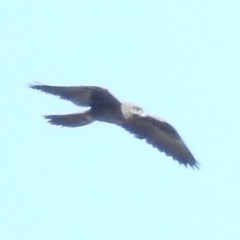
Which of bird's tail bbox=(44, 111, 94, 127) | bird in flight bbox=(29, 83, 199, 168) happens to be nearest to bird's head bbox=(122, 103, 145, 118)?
bird in flight bbox=(29, 83, 199, 168)

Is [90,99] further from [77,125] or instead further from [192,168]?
[192,168]

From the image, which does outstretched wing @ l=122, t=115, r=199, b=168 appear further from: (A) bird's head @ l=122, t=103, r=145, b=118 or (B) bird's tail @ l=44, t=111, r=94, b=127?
(B) bird's tail @ l=44, t=111, r=94, b=127

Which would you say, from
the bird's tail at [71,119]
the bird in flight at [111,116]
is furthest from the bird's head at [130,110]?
the bird's tail at [71,119]

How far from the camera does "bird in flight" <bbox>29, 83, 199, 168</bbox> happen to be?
1556cm

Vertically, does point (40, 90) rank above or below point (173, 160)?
above

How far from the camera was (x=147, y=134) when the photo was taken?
629 inches

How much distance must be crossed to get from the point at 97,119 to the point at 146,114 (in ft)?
2.37

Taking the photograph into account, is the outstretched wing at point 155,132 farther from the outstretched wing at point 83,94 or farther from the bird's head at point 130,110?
→ the outstretched wing at point 83,94

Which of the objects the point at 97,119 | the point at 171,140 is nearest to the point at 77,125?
the point at 97,119

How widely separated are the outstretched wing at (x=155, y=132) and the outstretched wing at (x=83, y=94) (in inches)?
17.9

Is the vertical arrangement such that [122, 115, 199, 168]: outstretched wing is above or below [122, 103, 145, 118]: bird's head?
below

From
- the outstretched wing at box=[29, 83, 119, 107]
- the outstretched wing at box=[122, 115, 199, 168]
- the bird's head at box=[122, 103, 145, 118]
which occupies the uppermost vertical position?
the outstretched wing at box=[29, 83, 119, 107]

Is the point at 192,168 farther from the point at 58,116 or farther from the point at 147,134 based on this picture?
the point at 58,116

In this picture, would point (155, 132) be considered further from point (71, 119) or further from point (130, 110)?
point (71, 119)
